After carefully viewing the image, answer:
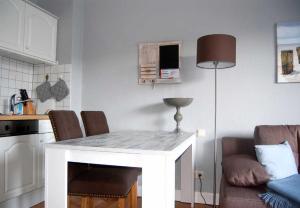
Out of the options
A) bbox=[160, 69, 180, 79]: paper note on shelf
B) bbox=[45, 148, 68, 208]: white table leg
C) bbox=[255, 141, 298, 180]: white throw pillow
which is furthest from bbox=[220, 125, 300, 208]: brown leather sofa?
bbox=[45, 148, 68, 208]: white table leg

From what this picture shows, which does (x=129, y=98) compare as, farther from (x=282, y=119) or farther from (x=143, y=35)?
(x=282, y=119)

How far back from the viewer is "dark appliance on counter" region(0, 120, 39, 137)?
200cm

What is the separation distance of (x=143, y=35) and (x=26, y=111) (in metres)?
1.58

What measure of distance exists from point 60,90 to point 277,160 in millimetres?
2325

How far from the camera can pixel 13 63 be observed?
8.87 ft

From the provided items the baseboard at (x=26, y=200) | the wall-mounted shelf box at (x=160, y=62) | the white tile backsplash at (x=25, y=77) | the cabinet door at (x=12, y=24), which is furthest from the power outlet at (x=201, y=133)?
the cabinet door at (x=12, y=24)

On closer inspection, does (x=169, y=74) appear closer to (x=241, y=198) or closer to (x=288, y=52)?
(x=288, y=52)

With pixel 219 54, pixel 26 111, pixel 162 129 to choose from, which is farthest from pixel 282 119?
pixel 26 111

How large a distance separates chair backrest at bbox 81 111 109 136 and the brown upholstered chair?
210 mm

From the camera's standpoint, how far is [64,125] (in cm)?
166

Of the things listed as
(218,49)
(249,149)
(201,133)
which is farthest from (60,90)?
(249,149)

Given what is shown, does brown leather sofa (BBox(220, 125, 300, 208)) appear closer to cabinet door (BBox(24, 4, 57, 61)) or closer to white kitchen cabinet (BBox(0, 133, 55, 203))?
white kitchen cabinet (BBox(0, 133, 55, 203))

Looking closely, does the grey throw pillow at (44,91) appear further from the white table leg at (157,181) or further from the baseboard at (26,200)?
the white table leg at (157,181)

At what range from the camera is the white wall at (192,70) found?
2.36 m
